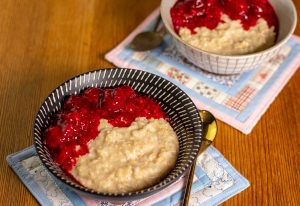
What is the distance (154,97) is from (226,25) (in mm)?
400

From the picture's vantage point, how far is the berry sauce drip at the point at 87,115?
40.3 inches

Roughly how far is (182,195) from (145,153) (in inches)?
6.1

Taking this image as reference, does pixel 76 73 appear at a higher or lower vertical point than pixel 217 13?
lower

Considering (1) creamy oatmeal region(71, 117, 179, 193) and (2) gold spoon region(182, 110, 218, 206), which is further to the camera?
(2) gold spoon region(182, 110, 218, 206)

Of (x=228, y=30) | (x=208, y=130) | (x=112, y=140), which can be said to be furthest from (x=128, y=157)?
(x=228, y=30)

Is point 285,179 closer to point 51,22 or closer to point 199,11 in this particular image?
point 199,11

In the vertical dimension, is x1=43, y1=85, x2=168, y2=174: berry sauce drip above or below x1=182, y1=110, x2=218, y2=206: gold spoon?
above

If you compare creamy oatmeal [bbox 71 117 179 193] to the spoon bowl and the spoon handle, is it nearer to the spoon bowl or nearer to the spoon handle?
the spoon handle

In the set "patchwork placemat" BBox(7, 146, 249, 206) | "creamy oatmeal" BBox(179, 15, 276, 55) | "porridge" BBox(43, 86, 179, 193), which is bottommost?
"patchwork placemat" BBox(7, 146, 249, 206)

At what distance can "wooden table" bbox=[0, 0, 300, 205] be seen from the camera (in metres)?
1.14

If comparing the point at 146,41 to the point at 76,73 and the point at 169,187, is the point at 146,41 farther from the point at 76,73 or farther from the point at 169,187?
the point at 169,187

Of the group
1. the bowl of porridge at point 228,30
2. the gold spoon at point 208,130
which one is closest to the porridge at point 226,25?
the bowl of porridge at point 228,30

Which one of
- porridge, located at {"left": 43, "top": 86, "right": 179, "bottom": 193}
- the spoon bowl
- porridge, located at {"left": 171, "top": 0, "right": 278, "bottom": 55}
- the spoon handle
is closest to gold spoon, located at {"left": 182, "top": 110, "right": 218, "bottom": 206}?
the spoon handle

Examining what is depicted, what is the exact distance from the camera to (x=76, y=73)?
4.58 feet
